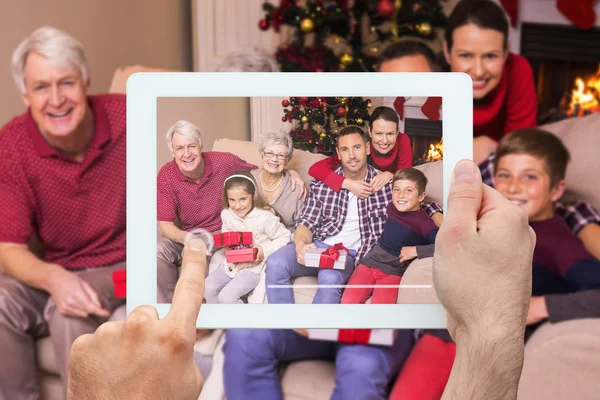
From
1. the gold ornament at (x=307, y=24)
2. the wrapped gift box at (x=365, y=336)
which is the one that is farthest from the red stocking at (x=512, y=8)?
the wrapped gift box at (x=365, y=336)

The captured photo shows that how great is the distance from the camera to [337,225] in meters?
0.84

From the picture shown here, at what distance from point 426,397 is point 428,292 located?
0.50 m

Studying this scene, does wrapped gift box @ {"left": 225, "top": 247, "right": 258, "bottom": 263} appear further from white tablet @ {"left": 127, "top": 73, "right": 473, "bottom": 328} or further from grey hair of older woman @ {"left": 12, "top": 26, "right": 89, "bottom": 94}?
grey hair of older woman @ {"left": 12, "top": 26, "right": 89, "bottom": 94}

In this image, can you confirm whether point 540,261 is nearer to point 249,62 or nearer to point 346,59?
point 249,62

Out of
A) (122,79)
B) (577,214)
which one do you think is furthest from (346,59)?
(577,214)

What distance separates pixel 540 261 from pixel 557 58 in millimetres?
2051

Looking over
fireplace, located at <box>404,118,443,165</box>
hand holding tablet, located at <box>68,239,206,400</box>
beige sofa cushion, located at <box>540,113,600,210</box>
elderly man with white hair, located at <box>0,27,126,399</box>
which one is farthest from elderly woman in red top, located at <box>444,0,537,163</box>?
hand holding tablet, located at <box>68,239,206,400</box>

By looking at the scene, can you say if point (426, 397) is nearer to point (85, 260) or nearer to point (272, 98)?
point (272, 98)

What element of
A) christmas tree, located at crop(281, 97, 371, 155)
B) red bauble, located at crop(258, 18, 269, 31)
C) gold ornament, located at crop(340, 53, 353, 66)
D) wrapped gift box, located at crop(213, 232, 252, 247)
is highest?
red bauble, located at crop(258, 18, 269, 31)

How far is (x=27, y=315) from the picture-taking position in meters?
1.55

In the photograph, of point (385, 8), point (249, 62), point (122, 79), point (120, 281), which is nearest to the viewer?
point (120, 281)

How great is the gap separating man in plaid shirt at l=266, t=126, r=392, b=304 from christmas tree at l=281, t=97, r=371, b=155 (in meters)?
0.02

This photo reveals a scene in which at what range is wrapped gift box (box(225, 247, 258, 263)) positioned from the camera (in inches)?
32.8

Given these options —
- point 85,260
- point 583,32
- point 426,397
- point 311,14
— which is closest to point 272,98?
point 426,397
